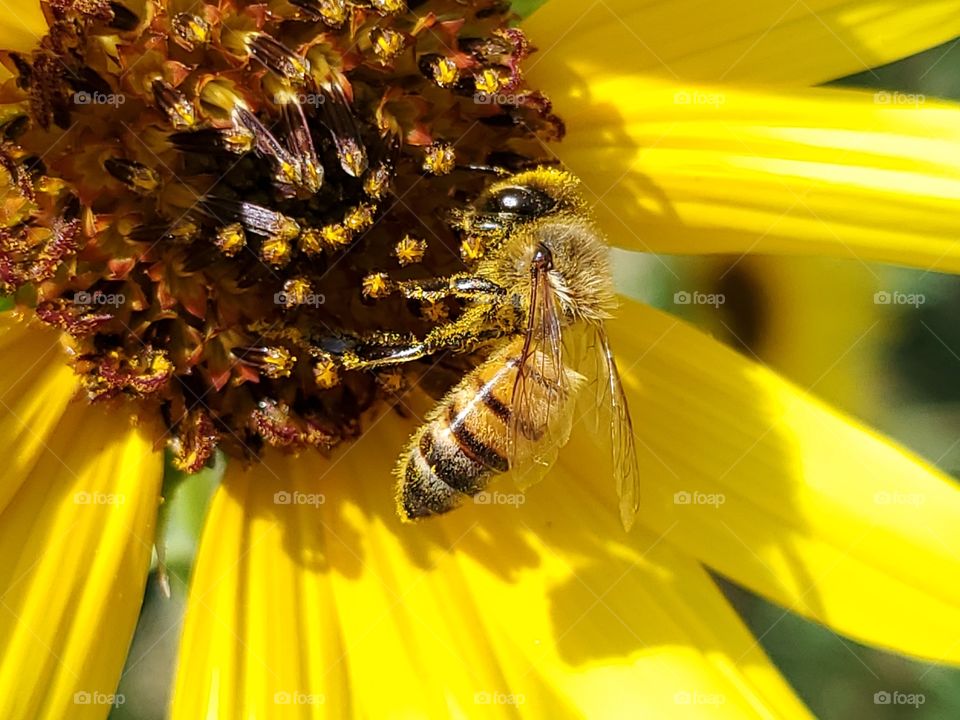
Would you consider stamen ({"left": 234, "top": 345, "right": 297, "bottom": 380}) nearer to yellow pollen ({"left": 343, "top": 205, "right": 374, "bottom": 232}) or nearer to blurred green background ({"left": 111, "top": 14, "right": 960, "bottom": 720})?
yellow pollen ({"left": 343, "top": 205, "right": 374, "bottom": 232})

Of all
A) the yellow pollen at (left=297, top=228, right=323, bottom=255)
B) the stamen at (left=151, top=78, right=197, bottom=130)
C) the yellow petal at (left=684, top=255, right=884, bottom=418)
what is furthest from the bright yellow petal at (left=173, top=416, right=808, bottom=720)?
the yellow petal at (left=684, top=255, right=884, bottom=418)

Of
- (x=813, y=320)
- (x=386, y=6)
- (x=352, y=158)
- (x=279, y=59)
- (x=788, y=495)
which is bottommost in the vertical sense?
(x=788, y=495)

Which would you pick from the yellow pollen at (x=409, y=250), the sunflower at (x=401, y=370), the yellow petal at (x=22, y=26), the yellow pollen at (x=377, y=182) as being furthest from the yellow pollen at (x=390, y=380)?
the yellow petal at (x=22, y=26)

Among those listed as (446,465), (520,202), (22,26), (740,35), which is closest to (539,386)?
(446,465)

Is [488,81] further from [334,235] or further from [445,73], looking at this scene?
→ [334,235]

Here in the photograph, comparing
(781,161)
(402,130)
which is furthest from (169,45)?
(781,161)
